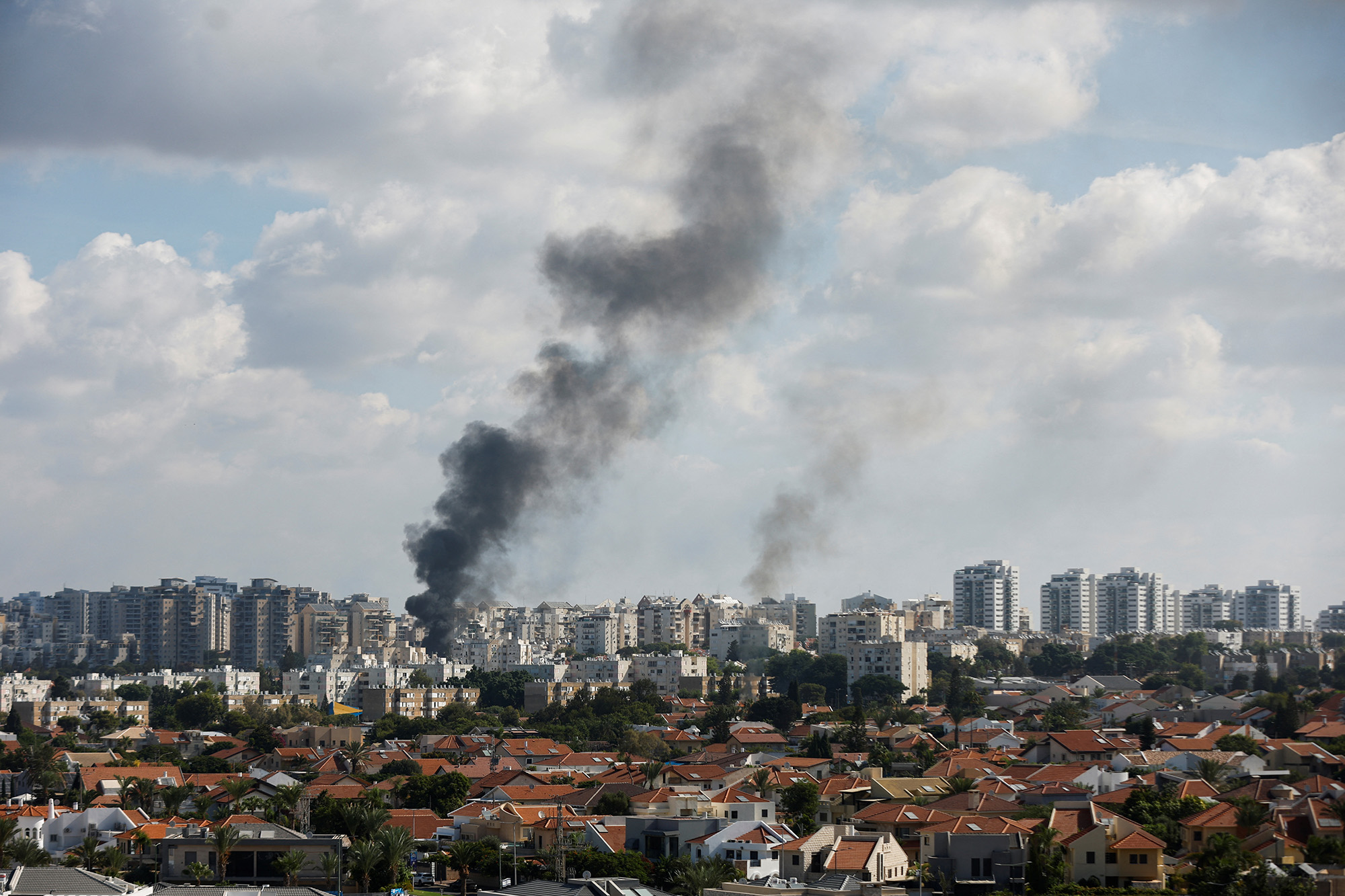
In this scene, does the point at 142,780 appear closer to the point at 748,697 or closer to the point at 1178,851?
the point at 1178,851

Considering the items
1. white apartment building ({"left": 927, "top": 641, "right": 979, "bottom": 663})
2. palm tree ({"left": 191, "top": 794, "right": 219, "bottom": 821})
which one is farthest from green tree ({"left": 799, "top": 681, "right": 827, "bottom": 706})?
palm tree ({"left": 191, "top": 794, "right": 219, "bottom": 821})

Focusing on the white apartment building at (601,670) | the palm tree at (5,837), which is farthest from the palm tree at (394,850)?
the white apartment building at (601,670)

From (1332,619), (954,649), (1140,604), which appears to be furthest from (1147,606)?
(1332,619)

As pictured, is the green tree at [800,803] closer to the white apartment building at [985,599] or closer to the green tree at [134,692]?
the green tree at [134,692]

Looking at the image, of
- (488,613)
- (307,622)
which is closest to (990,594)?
(488,613)

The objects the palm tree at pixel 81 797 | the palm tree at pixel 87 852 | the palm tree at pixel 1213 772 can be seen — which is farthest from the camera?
the palm tree at pixel 81 797

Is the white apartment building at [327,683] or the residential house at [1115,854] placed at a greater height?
the residential house at [1115,854]

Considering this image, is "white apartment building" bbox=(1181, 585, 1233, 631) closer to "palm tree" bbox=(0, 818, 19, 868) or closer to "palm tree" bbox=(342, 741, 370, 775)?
"palm tree" bbox=(342, 741, 370, 775)

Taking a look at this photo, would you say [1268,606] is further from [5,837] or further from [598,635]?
[5,837]
